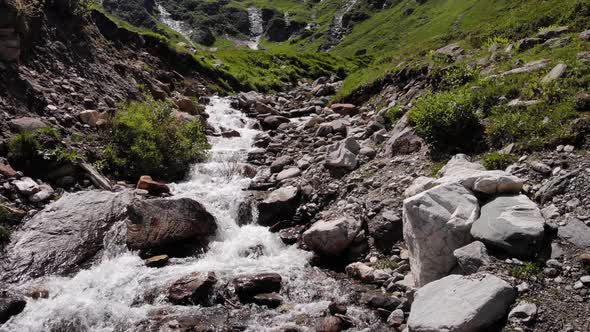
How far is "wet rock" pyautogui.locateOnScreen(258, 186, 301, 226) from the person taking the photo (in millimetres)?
15797

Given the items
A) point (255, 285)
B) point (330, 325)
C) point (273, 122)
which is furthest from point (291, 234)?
point (273, 122)

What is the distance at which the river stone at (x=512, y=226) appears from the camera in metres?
8.34

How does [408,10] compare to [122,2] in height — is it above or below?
below

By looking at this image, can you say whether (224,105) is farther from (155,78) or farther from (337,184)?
(337,184)

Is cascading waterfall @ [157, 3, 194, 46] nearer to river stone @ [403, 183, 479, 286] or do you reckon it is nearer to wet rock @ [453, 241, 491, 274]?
river stone @ [403, 183, 479, 286]

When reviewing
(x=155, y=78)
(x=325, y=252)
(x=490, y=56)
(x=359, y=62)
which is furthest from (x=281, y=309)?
(x=359, y=62)

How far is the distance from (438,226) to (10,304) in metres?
10.5

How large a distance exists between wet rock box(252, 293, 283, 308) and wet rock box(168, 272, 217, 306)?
50.6 inches

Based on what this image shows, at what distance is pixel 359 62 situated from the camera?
252ft

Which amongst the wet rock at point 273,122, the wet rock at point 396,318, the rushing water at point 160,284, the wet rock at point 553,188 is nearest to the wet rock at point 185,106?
the wet rock at point 273,122

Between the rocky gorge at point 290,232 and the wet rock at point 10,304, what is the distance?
Answer: 0.11 feet

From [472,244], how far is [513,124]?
5.42 meters

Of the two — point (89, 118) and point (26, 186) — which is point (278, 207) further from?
point (89, 118)

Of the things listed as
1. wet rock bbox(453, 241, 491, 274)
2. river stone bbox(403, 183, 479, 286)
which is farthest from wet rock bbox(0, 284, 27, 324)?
wet rock bbox(453, 241, 491, 274)
